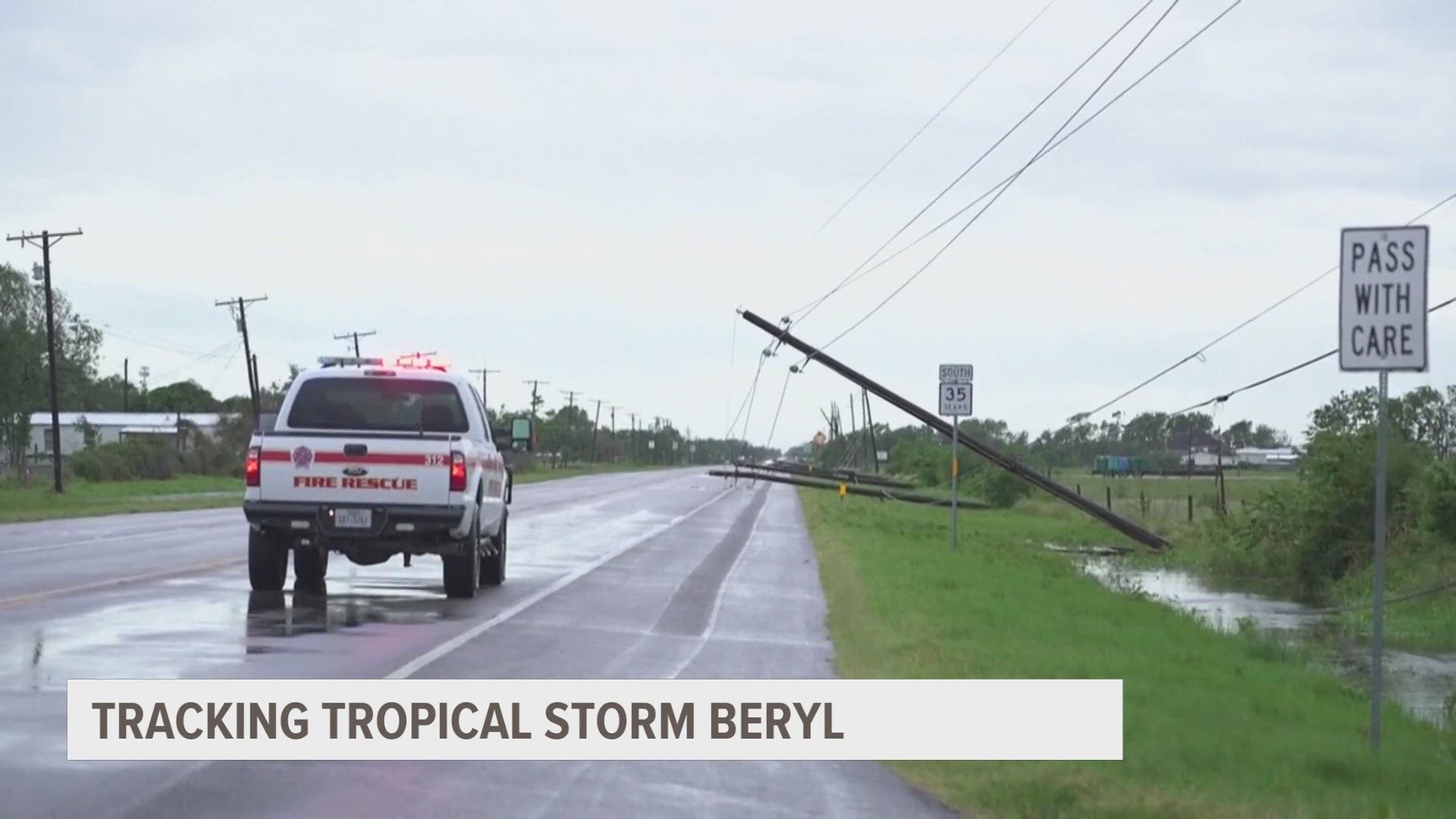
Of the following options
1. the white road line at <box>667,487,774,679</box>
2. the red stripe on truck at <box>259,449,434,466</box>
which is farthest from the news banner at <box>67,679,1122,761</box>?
the red stripe on truck at <box>259,449,434,466</box>

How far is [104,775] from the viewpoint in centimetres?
908

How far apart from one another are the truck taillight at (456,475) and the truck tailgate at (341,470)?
0.25 meters

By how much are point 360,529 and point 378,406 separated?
7.22 ft

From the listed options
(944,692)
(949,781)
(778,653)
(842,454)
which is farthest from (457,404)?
(842,454)

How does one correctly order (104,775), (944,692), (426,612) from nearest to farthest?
1. (104,775)
2. (944,692)
3. (426,612)

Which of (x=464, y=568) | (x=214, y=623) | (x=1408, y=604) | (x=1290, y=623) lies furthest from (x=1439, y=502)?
(x=214, y=623)

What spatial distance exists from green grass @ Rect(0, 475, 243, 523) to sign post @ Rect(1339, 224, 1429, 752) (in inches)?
1308

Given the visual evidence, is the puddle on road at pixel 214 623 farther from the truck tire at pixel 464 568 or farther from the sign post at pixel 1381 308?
the sign post at pixel 1381 308

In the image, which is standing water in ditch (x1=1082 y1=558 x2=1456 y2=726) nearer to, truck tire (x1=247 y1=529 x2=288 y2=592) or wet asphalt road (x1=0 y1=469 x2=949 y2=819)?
wet asphalt road (x1=0 y1=469 x2=949 y2=819)

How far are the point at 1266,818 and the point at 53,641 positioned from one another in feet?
30.8

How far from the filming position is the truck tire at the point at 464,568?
63.4 ft

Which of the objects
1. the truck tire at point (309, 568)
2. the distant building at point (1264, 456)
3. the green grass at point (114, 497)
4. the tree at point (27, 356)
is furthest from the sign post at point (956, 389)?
the distant building at point (1264, 456)

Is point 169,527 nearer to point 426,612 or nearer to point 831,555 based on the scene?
point 831,555

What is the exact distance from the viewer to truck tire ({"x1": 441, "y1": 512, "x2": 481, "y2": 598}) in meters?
19.3
